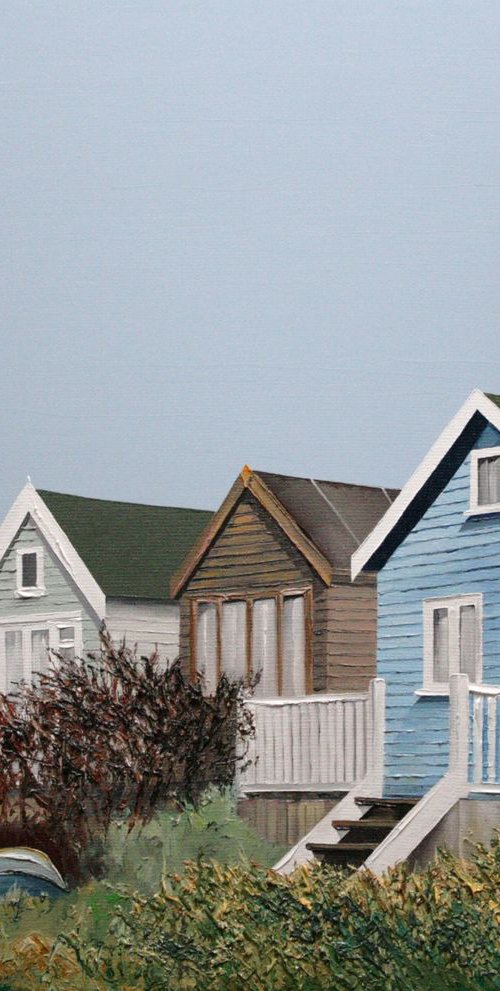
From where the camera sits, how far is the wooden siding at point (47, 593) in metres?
29.8

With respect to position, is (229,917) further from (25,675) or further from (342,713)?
(25,675)

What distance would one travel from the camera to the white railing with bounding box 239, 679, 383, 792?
22812 mm

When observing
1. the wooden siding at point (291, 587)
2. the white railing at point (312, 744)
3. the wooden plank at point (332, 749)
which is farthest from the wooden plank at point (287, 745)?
the wooden siding at point (291, 587)

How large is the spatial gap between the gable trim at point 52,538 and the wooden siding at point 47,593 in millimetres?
138

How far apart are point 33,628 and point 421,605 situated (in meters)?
9.48

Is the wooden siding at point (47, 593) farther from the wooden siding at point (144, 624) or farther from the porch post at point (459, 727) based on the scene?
the porch post at point (459, 727)

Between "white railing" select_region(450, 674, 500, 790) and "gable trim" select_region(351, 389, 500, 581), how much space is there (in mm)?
3052

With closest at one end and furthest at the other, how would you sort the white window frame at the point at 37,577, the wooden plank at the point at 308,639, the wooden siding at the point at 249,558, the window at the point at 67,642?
the wooden plank at the point at 308,639
the wooden siding at the point at 249,558
the window at the point at 67,642
the white window frame at the point at 37,577

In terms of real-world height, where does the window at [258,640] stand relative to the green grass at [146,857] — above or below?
above

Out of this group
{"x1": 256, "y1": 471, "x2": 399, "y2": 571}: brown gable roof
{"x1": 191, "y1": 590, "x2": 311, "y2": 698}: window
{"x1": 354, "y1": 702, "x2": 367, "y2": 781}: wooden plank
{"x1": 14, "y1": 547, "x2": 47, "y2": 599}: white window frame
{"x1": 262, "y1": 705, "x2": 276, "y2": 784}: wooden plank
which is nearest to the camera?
{"x1": 354, "y1": 702, "x2": 367, "y2": 781}: wooden plank

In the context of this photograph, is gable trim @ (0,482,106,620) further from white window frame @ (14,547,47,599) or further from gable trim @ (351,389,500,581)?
gable trim @ (351,389,500,581)

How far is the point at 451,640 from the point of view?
22484mm

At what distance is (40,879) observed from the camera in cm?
2150

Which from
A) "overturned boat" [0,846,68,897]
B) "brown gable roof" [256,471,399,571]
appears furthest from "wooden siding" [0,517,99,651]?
"overturned boat" [0,846,68,897]
